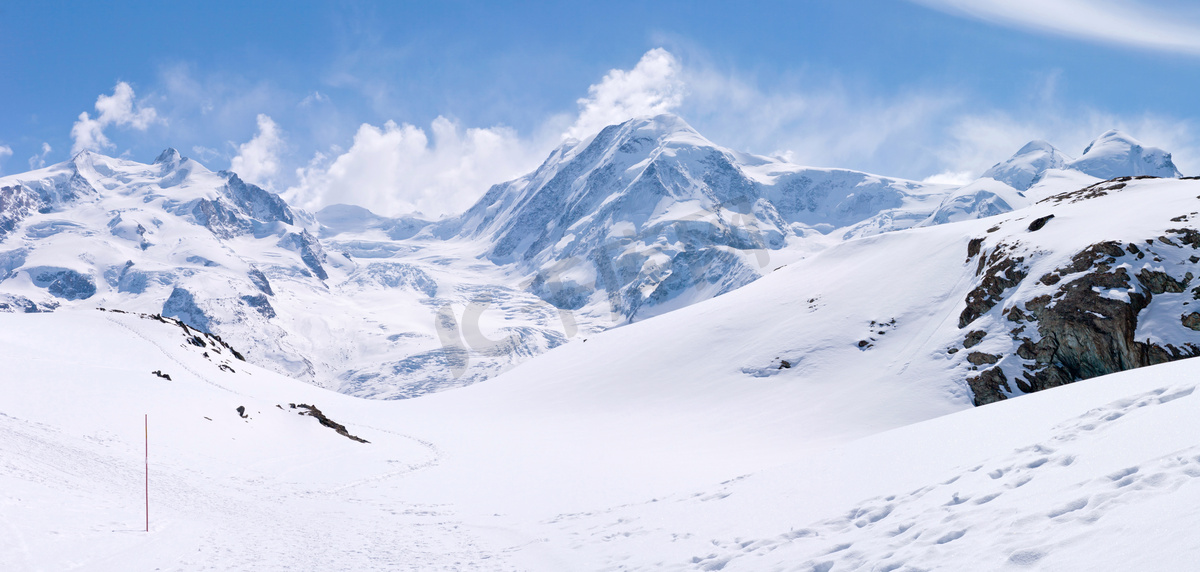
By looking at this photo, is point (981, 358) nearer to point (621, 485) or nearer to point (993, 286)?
point (993, 286)

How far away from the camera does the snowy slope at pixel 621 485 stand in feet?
27.3

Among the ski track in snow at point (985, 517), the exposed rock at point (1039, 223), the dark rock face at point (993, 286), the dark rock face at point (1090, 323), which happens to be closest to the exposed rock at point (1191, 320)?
the dark rock face at point (1090, 323)

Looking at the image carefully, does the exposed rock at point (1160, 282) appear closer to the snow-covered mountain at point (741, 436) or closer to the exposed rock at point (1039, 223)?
the snow-covered mountain at point (741, 436)

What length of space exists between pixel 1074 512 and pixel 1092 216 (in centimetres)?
4035

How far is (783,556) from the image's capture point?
33.2 feet

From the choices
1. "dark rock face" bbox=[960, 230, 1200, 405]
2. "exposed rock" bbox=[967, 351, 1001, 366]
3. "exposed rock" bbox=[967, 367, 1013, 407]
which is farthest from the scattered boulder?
"exposed rock" bbox=[967, 367, 1013, 407]

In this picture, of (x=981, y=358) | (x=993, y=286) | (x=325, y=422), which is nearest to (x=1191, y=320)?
(x=981, y=358)

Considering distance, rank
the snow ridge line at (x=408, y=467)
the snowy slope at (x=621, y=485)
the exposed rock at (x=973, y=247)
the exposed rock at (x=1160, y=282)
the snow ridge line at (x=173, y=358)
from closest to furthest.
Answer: the snowy slope at (x=621, y=485) → the snow ridge line at (x=408, y=467) → the exposed rock at (x=1160, y=282) → the exposed rock at (x=973, y=247) → the snow ridge line at (x=173, y=358)

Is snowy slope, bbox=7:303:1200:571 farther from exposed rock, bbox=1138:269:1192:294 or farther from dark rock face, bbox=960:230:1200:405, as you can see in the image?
exposed rock, bbox=1138:269:1192:294

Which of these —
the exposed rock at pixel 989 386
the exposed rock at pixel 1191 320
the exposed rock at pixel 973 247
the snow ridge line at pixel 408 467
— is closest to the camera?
the snow ridge line at pixel 408 467

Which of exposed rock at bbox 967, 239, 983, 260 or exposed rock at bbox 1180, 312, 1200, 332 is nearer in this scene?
exposed rock at bbox 1180, 312, 1200, 332

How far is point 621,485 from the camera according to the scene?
74.8 feet

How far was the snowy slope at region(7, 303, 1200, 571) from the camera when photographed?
8.33 meters

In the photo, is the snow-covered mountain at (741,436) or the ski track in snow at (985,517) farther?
the snow-covered mountain at (741,436)
